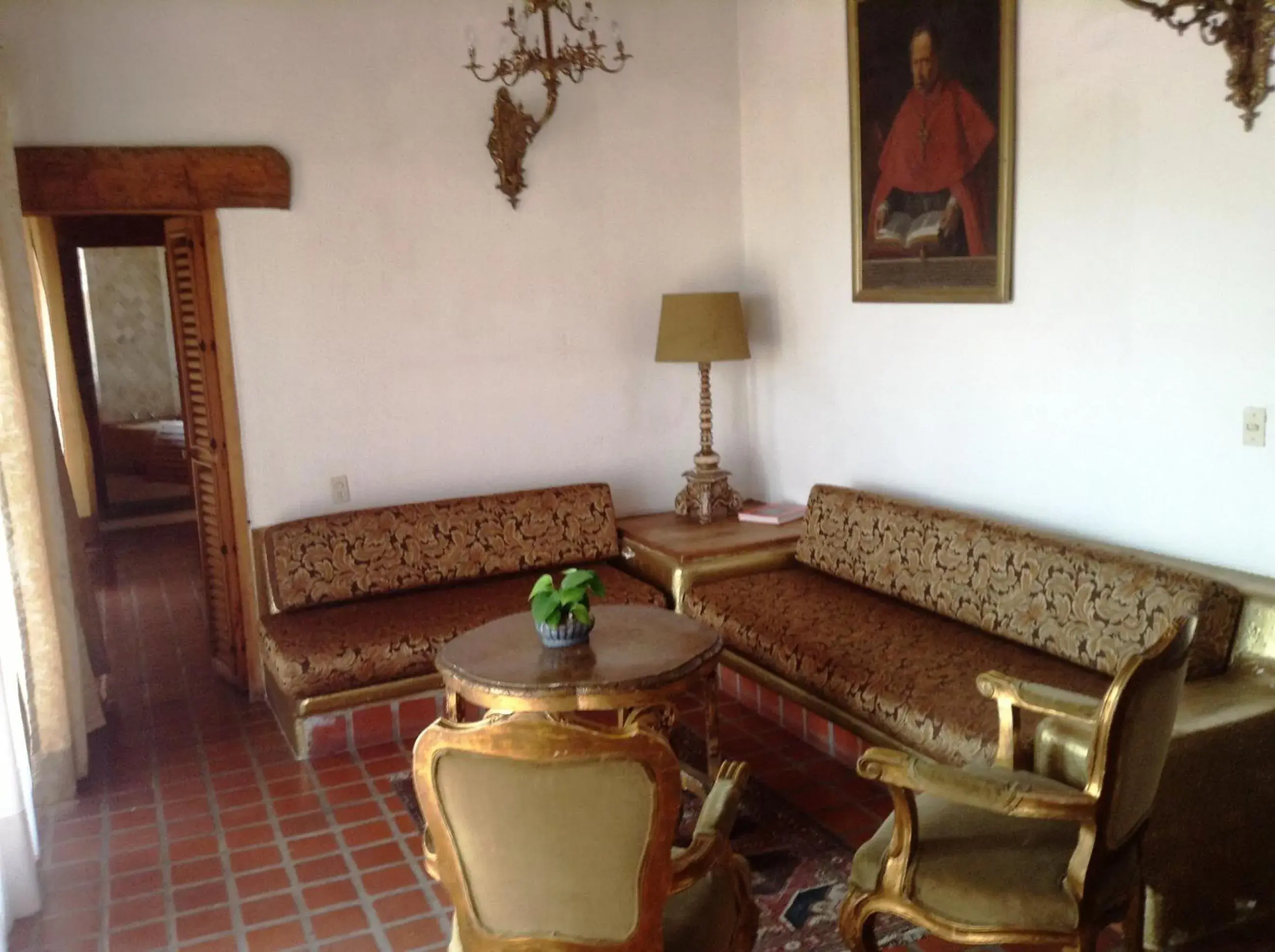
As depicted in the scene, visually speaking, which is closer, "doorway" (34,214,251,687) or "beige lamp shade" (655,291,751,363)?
"beige lamp shade" (655,291,751,363)

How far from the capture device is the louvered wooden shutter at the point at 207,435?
429 centimetres

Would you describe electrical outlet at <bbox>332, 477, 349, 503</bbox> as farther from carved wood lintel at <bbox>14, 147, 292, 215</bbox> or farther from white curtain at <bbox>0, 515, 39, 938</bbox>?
white curtain at <bbox>0, 515, 39, 938</bbox>

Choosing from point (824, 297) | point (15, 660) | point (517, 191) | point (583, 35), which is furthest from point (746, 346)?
point (15, 660)

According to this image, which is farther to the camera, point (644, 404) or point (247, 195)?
point (644, 404)

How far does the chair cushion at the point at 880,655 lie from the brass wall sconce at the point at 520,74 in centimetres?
201

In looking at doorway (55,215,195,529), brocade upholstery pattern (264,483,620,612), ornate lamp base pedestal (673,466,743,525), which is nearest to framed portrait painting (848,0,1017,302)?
ornate lamp base pedestal (673,466,743,525)

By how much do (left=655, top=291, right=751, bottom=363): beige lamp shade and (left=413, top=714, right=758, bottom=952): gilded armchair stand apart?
2.97 meters

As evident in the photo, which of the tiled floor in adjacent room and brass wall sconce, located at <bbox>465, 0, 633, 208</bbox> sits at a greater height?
brass wall sconce, located at <bbox>465, 0, 633, 208</bbox>

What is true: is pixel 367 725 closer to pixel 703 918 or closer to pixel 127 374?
pixel 703 918

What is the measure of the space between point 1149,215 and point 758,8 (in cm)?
237

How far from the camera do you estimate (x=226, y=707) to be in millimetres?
4387

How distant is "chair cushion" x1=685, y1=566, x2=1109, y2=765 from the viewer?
2.98m

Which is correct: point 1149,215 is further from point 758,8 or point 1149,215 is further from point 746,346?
point 758,8

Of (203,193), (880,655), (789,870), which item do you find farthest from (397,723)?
(203,193)
